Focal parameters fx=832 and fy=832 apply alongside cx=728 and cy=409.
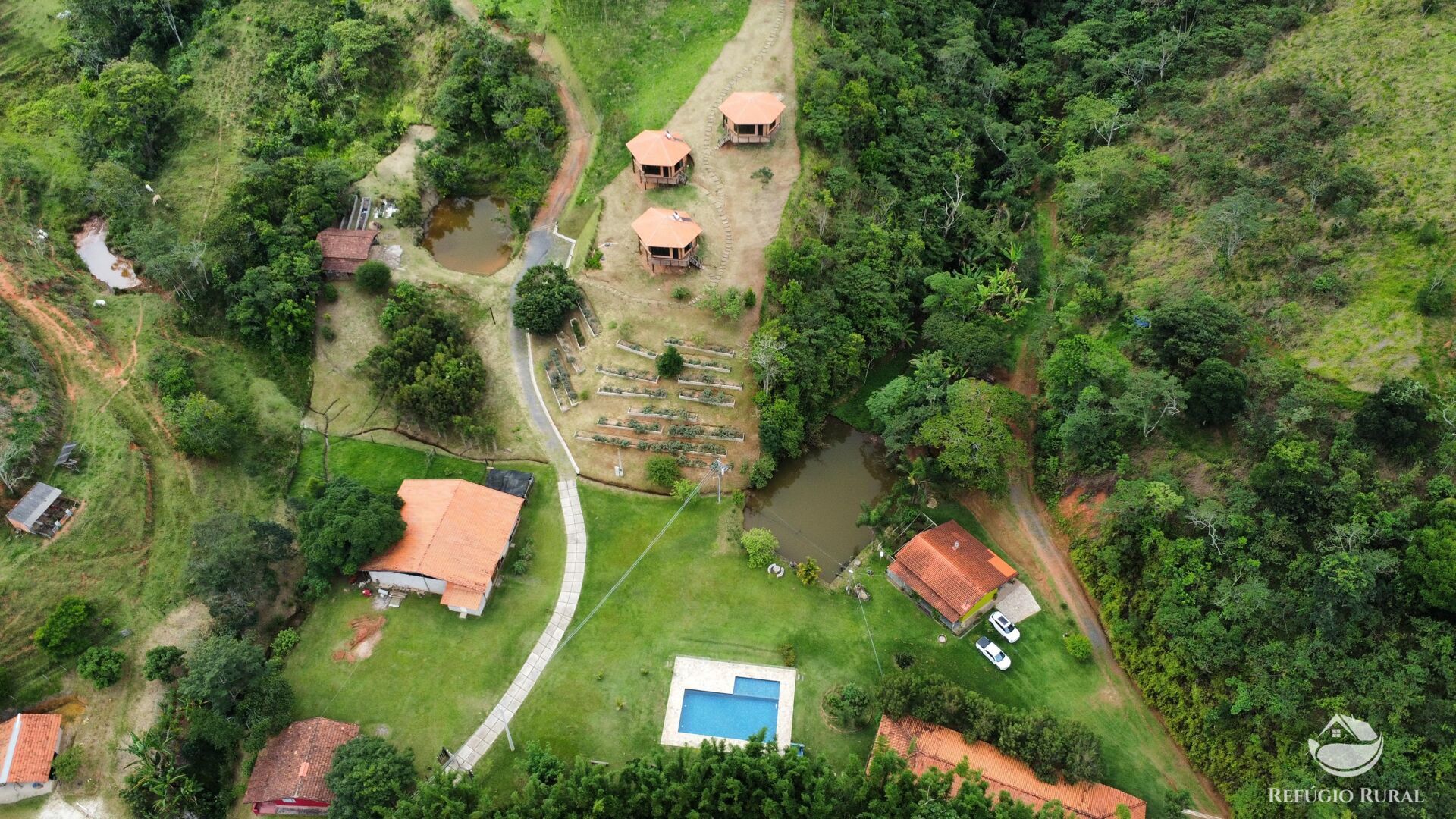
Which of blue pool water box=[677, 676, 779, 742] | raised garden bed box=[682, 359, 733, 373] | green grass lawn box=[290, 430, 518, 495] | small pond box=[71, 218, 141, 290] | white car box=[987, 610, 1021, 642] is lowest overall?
blue pool water box=[677, 676, 779, 742]

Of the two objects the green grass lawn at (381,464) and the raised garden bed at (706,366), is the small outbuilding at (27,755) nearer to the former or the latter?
the green grass lawn at (381,464)

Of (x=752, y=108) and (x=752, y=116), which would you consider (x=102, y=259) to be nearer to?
(x=752, y=116)

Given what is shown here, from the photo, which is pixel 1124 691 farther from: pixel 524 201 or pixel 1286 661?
pixel 524 201

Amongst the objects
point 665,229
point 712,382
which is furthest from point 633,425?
point 665,229

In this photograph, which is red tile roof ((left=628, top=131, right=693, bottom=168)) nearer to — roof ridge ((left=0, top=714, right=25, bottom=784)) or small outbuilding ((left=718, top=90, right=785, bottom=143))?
small outbuilding ((left=718, top=90, right=785, bottom=143))

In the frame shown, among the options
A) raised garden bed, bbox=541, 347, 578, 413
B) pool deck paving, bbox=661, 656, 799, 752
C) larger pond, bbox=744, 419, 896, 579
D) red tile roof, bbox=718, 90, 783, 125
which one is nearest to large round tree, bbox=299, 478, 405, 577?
raised garden bed, bbox=541, 347, 578, 413

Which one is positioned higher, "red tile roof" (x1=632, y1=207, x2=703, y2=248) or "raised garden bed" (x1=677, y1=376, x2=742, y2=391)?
"red tile roof" (x1=632, y1=207, x2=703, y2=248)
